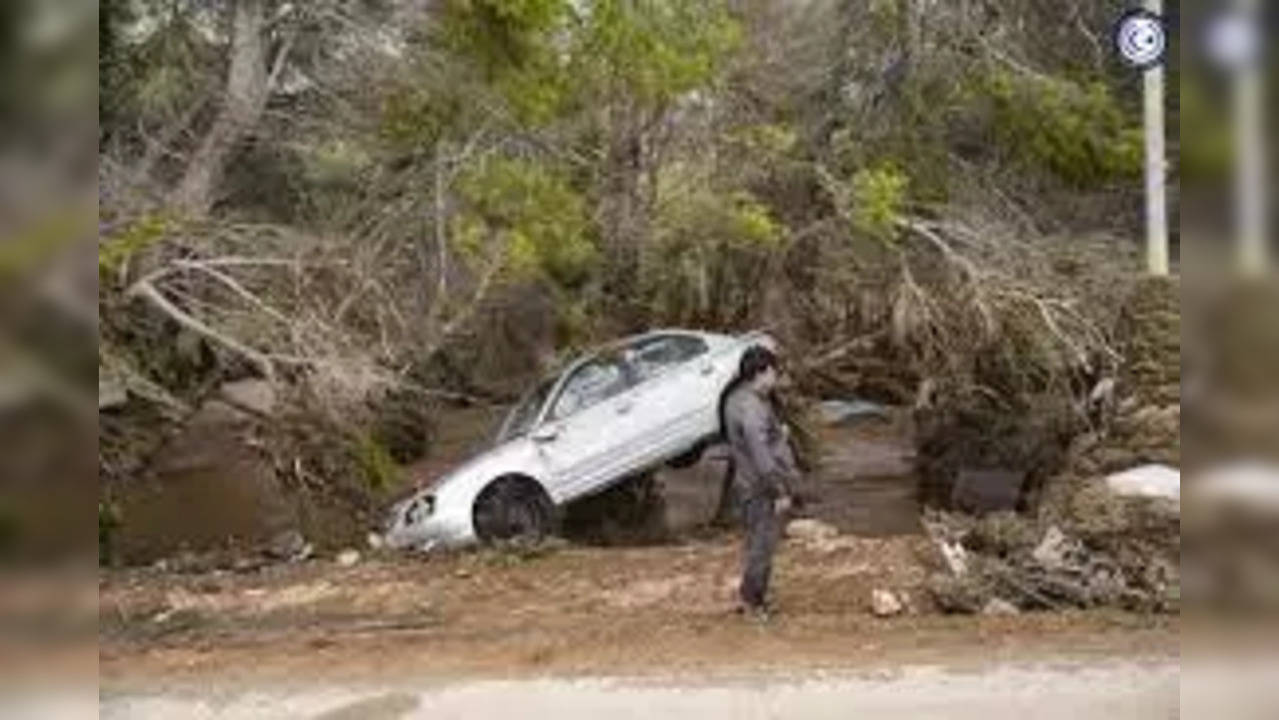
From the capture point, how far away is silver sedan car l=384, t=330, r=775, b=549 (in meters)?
13.9

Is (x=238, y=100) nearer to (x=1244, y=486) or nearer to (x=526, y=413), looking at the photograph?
(x=526, y=413)

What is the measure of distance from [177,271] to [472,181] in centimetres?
288

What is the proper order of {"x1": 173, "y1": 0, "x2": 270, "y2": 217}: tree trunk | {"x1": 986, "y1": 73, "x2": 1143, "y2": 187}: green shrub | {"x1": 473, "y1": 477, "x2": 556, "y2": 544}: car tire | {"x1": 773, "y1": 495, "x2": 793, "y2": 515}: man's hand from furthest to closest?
{"x1": 986, "y1": 73, "x2": 1143, "y2": 187}: green shrub, {"x1": 173, "y1": 0, "x2": 270, "y2": 217}: tree trunk, {"x1": 473, "y1": 477, "x2": 556, "y2": 544}: car tire, {"x1": 773, "y1": 495, "x2": 793, "y2": 515}: man's hand

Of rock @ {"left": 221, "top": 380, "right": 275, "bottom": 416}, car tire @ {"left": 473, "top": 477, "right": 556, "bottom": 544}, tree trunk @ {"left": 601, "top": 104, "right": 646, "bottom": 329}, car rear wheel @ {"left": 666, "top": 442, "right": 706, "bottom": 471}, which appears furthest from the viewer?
tree trunk @ {"left": 601, "top": 104, "right": 646, "bottom": 329}

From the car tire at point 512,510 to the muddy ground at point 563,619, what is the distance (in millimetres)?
448

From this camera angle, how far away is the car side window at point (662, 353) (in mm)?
14398

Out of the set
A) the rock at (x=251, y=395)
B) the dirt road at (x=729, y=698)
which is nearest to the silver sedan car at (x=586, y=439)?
the rock at (x=251, y=395)

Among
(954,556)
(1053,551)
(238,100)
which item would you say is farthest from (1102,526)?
(238,100)

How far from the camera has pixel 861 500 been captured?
52.6ft

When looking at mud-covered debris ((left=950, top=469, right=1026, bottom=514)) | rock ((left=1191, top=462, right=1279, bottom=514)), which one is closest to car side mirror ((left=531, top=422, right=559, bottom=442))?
mud-covered debris ((left=950, top=469, right=1026, bottom=514))

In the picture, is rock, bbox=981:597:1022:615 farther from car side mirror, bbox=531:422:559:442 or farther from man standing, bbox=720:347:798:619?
car side mirror, bbox=531:422:559:442

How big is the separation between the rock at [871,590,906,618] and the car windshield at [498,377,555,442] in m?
4.27

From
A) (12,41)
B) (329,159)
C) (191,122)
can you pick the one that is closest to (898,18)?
(329,159)

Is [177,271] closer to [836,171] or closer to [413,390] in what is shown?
[413,390]
